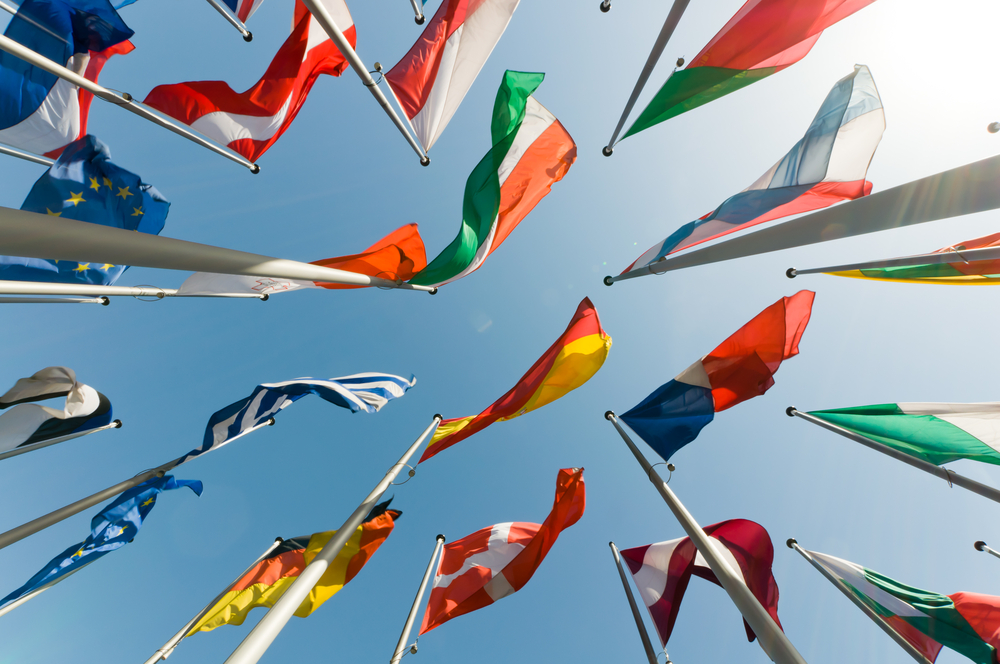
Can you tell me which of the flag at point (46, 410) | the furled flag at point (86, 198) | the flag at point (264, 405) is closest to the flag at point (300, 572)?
the flag at point (264, 405)

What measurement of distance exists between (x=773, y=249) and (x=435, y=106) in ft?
17.5

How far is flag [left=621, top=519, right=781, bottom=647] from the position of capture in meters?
6.00

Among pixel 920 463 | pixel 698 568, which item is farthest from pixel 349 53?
pixel 920 463

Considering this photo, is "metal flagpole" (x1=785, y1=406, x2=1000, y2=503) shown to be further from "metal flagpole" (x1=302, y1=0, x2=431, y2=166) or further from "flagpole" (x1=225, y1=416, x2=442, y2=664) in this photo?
"metal flagpole" (x1=302, y1=0, x2=431, y2=166)

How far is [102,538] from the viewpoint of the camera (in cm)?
688

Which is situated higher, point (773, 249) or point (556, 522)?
point (773, 249)

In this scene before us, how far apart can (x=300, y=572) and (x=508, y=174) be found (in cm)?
818

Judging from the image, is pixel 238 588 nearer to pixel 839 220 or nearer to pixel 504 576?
pixel 504 576

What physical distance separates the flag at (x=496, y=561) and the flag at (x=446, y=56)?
7.03 m

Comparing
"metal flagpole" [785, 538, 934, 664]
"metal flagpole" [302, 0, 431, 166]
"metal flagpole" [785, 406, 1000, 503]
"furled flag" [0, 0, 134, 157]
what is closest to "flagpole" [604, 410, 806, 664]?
"metal flagpole" [785, 538, 934, 664]

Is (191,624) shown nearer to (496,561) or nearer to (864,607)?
(496,561)

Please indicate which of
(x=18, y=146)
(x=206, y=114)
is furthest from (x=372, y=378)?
(x=18, y=146)

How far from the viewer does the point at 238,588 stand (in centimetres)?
729

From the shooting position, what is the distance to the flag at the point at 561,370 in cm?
655
